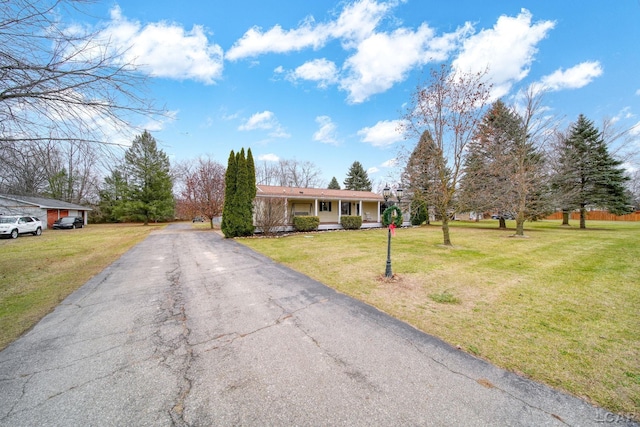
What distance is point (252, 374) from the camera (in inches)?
94.8

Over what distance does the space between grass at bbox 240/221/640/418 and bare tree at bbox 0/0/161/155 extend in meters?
4.94

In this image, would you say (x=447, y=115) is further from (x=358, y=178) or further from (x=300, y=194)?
(x=358, y=178)

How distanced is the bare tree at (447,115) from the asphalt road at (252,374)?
8809 millimetres

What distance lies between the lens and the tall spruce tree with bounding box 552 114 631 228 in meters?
19.5

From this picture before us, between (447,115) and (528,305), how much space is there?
28.3 feet

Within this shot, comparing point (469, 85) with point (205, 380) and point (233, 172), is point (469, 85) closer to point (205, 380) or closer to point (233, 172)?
point (205, 380)

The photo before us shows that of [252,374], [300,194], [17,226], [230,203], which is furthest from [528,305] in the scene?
[17,226]

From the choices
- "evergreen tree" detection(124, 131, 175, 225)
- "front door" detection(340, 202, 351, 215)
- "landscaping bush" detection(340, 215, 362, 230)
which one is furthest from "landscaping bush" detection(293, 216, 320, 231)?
"evergreen tree" detection(124, 131, 175, 225)

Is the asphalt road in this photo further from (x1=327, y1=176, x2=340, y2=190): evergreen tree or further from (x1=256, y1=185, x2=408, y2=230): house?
(x1=327, y1=176, x2=340, y2=190): evergreen tree

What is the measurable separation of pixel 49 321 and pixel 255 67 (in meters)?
12.3

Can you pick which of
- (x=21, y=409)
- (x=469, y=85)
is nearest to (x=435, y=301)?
(x=21, y=409)

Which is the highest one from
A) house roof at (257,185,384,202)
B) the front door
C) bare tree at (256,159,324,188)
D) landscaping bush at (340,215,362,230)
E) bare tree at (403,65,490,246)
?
bare tree at (256,159,324,188)

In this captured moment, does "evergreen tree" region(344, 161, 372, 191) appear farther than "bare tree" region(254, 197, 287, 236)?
Yes

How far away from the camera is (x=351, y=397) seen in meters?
2.10
